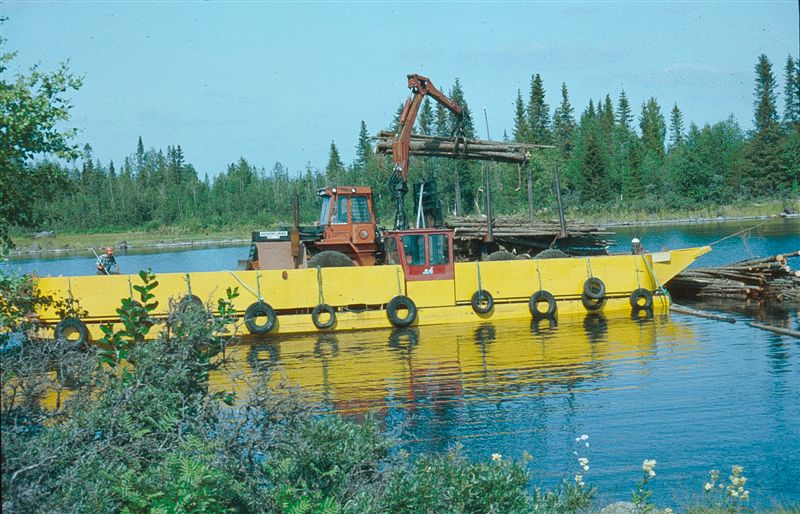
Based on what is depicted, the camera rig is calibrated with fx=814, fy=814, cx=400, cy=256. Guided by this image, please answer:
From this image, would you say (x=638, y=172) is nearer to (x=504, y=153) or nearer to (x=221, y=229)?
(x=221, y=229)

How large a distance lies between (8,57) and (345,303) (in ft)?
35.8

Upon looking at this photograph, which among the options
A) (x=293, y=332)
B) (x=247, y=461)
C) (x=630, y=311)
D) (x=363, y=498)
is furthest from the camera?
(x=630, y=311)

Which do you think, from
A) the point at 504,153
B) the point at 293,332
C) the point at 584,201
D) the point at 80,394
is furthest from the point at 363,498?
the point at 584,201

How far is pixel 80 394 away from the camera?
22.0 ft

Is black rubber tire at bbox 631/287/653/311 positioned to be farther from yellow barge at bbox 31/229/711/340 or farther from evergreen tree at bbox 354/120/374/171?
evergreen tree at bbox 354/120/374/171

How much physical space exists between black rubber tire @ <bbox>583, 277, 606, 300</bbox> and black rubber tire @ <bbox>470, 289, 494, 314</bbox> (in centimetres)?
262

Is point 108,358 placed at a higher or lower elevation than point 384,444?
higher

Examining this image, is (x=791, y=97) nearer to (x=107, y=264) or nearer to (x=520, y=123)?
(x=520, y=123)

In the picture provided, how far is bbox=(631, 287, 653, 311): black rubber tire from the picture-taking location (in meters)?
21.7

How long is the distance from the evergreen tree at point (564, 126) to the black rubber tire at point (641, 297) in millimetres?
77547

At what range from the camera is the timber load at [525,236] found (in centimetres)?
2439

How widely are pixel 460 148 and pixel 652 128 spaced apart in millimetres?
95837

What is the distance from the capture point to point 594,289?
70.3ft

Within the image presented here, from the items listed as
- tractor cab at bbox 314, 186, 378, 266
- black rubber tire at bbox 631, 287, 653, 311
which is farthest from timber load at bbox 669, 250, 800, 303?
tractor cab at bbox 314, 186, 378, 266
